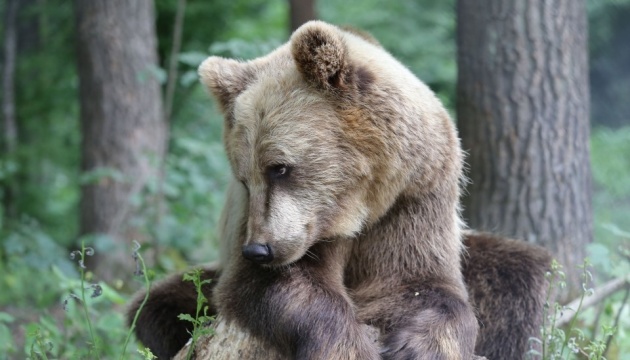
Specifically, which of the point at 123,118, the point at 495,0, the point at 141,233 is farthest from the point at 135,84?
the point at 495,0

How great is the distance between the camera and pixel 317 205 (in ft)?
12.8

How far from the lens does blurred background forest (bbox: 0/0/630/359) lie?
7.93 metres

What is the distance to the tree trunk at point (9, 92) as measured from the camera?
1160cm

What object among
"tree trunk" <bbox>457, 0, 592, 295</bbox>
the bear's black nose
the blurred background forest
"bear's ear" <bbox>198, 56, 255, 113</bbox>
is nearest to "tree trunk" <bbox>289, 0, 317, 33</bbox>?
the blurred background forest

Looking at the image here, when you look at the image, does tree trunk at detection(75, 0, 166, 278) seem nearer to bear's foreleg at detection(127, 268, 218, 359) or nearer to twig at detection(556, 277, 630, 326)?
bear's foreleg at detection(127, 268, 218, 359)

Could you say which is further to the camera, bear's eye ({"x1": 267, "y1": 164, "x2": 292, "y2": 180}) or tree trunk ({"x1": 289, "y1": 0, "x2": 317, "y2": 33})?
tree trunk ({"x1": 289, "y1": 0, "x2": 317, "y2": 33})

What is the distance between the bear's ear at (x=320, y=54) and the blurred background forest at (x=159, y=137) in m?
2.48

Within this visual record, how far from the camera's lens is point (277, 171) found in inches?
149

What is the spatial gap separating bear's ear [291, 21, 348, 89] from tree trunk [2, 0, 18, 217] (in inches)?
339

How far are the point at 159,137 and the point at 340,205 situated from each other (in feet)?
18.6

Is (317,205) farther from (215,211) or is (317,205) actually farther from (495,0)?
(215,211)

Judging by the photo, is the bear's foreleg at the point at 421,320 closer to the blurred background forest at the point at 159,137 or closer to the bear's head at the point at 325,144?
the bear's head at the point at 325,144

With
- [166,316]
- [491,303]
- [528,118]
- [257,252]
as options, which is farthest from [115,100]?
[257,252]

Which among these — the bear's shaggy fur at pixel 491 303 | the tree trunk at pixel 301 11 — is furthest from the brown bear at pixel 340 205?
the tree trunk at pixel 301 11
